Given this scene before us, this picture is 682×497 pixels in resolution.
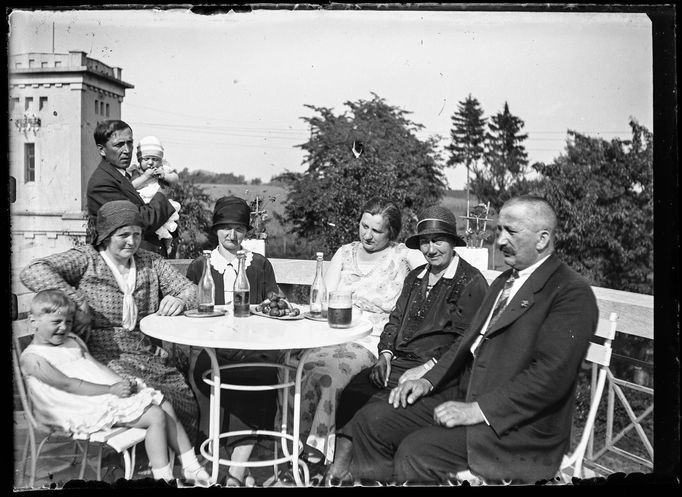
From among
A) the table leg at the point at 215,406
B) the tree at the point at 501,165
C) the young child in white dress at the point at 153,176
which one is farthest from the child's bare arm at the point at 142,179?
the tree at the point at 501,165

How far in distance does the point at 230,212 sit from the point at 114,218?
83 cm

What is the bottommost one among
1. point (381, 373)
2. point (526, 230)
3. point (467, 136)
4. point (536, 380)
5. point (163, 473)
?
point (163, 473)

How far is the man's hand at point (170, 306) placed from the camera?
333 centimetres

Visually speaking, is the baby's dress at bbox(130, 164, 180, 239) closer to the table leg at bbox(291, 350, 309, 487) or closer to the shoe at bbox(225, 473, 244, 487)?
the table leg at bbox(291, 350, 309, 487)

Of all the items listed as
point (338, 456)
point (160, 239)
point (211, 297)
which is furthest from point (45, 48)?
point (338, 456)

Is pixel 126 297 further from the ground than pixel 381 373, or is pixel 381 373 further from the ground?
pixel 126 297

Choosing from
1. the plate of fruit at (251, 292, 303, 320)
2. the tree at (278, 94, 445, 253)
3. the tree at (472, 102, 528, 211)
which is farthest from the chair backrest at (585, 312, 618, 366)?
the tree at (278, 94, 445, 253)

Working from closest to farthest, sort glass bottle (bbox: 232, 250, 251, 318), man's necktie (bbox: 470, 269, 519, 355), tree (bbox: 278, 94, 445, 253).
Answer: man's necktie (bbox: 470, 269, 519, 355) < glass bottle (bbox: 232, 250, 251, 318) < tree (bbox: 278, 94, 445, 253)

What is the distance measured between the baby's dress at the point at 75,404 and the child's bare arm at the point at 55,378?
0.02 metres

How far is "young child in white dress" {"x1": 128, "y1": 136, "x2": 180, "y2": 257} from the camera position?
4242 mm

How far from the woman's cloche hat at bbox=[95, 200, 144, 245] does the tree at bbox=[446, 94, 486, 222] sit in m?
3.48

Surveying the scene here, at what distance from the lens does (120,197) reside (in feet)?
12.5

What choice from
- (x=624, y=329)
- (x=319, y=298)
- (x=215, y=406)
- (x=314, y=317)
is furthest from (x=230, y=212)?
(x=624, y=329)

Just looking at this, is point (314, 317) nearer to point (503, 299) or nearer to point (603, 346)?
point (503, 299)
